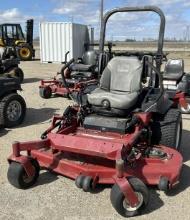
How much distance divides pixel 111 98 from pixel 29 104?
16.4 feet

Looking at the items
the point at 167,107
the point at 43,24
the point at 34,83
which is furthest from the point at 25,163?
the point at 43,24

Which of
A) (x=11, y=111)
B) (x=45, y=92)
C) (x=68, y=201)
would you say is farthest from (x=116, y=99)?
(x=45, y=92)

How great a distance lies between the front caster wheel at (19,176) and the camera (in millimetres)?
4301

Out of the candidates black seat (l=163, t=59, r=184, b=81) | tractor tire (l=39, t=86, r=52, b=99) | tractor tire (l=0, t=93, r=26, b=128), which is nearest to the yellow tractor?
tractor tire (l=39, t=86, r=52, b=99)

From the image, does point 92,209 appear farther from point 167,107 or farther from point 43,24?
point 43,24

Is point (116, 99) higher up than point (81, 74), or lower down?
higher up

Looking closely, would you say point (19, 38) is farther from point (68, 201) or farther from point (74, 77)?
point (68, 201)

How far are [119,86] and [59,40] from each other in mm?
16468

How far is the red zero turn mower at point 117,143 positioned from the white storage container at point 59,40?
15.4m

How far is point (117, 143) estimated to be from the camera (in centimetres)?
420

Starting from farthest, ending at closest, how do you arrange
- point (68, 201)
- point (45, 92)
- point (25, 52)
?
1. point (25, 52)
2. point (45, 92)
3. point (68, 201)

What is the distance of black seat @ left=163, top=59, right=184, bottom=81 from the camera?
8305mm

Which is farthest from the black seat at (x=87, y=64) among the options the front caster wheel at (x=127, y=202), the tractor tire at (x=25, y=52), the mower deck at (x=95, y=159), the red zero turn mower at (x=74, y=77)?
the tractor tire at (x=25, y=52)

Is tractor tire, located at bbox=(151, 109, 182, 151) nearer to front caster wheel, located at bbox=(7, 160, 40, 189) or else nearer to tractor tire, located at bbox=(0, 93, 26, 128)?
front caster wheel, located at bbox=(7, 160, 40, 189)
